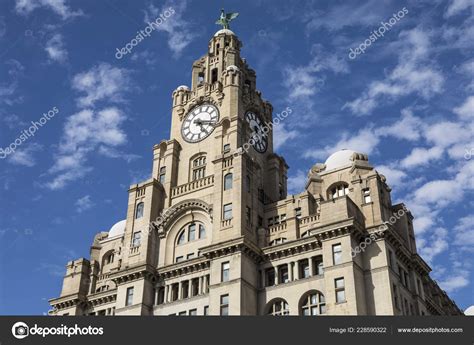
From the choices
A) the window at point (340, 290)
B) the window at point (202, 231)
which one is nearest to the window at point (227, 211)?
the window at point (202, 231)

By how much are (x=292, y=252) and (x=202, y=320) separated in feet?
102

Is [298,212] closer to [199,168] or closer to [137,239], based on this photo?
[199,168]

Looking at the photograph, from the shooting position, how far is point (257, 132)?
8738 centimetres

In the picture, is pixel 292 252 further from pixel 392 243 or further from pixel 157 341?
pixel 157 341

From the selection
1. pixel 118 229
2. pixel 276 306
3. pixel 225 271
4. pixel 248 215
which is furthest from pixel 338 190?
pixel 118 229

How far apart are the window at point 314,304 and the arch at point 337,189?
45.0 ft

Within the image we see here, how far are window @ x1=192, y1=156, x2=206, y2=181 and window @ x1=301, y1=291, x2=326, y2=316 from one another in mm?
22296

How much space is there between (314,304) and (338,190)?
1557 cm

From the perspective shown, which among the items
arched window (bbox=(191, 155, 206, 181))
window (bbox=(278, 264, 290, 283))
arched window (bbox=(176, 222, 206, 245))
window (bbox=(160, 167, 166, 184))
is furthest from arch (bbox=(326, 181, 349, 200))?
A: window (bbox=(160, 167, 166, 184))

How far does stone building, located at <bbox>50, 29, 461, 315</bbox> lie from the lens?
65125mm

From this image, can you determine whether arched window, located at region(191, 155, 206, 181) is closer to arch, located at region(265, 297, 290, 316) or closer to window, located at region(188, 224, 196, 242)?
window, located at region(188, 224, 196, 242)

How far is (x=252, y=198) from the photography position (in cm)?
7481

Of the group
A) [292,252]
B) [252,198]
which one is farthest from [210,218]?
[292,252]

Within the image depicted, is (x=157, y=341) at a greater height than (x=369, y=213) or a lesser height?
lesser
